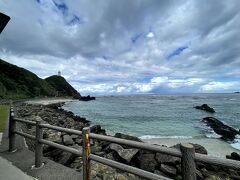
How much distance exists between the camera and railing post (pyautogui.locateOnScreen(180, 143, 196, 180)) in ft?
7.75

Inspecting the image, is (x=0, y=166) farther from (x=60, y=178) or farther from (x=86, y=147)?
(x=86, y=147)

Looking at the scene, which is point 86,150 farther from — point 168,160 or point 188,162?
point 168,160

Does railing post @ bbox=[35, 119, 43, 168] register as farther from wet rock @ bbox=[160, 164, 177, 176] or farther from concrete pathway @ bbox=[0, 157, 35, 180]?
wet rock @ bbox=[160, 164, 177, 176]

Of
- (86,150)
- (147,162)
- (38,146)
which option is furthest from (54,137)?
(86,150)

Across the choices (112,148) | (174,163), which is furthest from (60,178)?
(174,163)

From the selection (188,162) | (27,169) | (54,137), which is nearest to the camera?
(188,162)

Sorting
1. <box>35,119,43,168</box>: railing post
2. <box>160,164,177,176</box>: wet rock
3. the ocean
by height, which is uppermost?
<box>35,119,43,168</box>: railing post

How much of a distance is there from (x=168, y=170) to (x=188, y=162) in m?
4.67

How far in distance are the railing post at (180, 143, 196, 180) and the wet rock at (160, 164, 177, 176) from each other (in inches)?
178

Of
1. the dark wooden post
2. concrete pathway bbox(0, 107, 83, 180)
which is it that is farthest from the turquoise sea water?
the dark wooden post

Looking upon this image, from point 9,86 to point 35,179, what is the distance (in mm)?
88975

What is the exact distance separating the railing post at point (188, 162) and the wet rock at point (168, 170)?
14.8ft

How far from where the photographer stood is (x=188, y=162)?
7.78ft

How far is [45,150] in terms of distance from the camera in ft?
25.4
